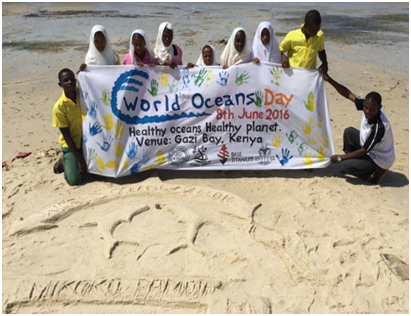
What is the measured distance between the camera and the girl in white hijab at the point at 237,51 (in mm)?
4664

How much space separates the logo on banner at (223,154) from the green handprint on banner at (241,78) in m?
0.78

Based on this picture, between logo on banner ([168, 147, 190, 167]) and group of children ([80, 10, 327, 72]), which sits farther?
logo on banner ([168, 147, 190, 167])

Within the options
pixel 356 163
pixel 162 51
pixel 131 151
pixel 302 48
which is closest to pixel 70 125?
pixel 131 151

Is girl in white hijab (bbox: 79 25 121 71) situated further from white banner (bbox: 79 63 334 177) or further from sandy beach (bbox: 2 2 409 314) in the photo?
sandy beach (bbox: 2 2 409 314)

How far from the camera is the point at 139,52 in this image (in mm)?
4727

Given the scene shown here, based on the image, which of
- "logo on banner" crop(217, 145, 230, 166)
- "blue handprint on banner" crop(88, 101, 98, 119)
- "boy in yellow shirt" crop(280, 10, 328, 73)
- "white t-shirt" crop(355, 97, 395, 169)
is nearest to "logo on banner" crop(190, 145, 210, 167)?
"logo on banner" crop(217, 145, 230, 166)

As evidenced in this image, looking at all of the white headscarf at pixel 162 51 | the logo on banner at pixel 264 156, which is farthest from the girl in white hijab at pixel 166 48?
the logo on banner at pixel 264 156

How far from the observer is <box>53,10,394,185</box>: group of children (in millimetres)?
4473

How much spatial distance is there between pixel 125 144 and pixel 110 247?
1465 millimetres

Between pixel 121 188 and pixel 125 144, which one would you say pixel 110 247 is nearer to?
pixel 121 188

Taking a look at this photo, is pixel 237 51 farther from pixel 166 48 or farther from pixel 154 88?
pixel 154 88

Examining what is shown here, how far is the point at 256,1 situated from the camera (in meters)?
30.1

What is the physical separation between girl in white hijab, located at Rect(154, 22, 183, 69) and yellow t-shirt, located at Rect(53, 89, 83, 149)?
115cm

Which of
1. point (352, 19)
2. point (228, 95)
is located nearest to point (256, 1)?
point (352, 19)
